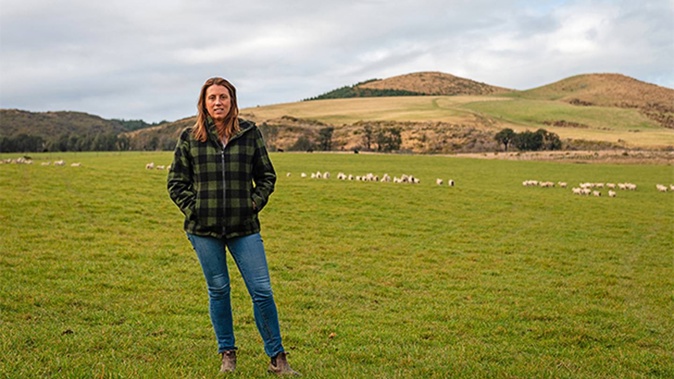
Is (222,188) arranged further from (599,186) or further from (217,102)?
(599,186)

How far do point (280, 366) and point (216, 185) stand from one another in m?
2.34

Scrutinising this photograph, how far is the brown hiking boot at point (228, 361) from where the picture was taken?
7114 millimetres

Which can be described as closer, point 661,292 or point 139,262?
point 661,292

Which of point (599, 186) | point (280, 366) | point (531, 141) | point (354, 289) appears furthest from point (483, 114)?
point (280, 366)

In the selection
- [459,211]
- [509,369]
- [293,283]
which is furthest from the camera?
[459,211]

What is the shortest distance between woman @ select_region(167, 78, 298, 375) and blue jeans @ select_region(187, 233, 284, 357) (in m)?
0.01

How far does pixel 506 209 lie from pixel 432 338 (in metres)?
23.8

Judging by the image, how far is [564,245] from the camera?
21703mm

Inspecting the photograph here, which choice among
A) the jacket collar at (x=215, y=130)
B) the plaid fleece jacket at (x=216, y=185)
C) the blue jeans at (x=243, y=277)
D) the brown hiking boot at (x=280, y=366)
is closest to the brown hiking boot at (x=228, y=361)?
the blue jeans at (x=243, y=277)

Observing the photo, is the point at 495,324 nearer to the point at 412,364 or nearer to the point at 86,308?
the point at 412,364

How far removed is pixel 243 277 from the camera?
6930mm

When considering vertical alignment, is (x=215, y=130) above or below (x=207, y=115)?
below

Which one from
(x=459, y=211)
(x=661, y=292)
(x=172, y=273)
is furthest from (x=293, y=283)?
(x=459, y=211)

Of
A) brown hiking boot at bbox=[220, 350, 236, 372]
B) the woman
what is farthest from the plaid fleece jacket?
brown hiking boot at bbox=[220, 350, 236, 372]
